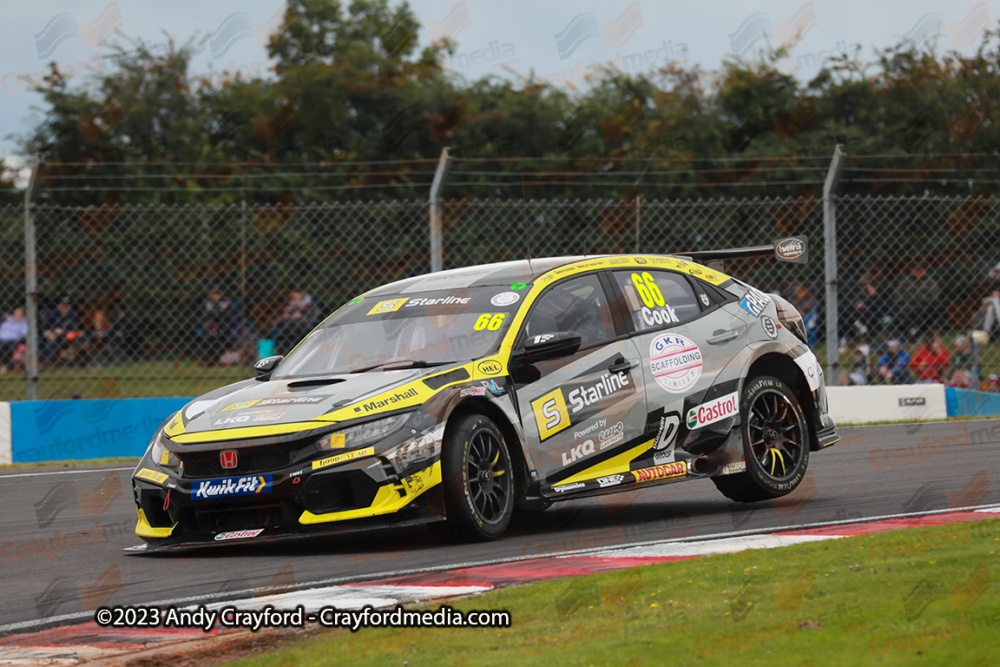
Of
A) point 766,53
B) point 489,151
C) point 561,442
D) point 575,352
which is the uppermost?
point 766,53

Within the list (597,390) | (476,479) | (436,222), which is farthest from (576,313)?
(436,222)

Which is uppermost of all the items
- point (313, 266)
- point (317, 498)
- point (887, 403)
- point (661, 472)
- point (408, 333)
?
point (313, 266)

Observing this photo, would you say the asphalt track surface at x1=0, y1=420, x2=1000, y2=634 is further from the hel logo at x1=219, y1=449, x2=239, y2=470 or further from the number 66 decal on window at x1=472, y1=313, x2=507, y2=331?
the number 66 decal on window at x1=472, y1=313, x2=507, y2=331

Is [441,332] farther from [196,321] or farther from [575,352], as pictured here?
[196,321]

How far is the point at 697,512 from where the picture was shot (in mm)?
8336

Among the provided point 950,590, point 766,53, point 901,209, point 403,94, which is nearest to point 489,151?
point 403,94

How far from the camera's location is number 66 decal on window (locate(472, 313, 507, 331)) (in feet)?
A: 25.4

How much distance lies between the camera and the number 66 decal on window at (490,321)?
7.73 meters

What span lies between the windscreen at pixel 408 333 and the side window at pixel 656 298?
0.75 metres

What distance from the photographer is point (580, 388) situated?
769cm

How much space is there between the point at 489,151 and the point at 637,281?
98.4ft

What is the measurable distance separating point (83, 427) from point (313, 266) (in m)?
3.31

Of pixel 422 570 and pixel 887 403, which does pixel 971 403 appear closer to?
pixel 887 403

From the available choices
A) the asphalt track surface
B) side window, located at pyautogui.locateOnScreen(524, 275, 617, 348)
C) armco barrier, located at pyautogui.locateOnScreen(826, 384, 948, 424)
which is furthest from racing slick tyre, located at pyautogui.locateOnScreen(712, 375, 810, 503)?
armco barrier, located at pyautogui.locateOnScreen(826, 384, 948, 424)
